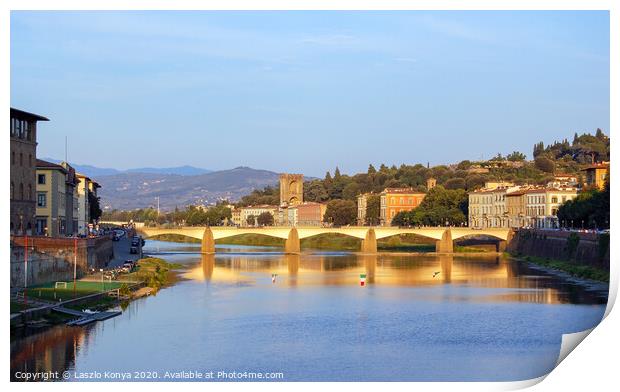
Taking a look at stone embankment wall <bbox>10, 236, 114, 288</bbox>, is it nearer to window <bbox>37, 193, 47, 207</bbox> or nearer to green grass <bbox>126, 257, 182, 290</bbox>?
green grass <bbox>126, 257, 182, 290</bbox>

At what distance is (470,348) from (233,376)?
552 cm

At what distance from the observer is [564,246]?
151ft

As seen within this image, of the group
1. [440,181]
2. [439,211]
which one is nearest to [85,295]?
[439,211]

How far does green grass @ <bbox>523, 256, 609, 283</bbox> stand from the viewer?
120ft

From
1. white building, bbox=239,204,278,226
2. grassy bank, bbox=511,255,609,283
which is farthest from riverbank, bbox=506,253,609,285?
white building, bbox=239,204,278,226

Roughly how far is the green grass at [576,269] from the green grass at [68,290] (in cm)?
1542

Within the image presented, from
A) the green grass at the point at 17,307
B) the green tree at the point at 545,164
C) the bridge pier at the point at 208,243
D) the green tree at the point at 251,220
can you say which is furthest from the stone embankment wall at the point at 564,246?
the green tree at the point at 251,220

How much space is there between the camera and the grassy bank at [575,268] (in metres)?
36.5

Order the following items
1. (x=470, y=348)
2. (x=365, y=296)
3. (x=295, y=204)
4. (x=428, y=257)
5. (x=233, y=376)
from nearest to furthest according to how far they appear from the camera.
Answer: (x=233, y=376)
(x=470, y=348)
(x=365, y=296)
(x=428, y=257)
(x=295, y=204)

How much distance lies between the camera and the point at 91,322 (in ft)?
76.7

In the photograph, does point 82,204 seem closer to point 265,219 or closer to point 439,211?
point 439,211
